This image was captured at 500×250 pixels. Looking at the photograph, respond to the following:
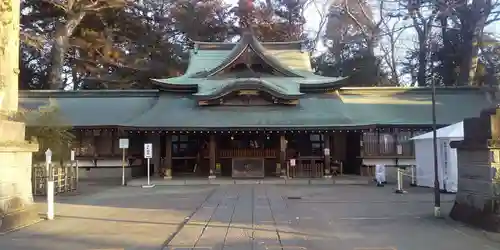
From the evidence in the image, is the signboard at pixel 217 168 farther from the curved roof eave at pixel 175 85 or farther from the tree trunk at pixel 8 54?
the tree trunk at pixel 8 54

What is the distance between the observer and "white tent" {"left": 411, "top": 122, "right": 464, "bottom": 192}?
16.7 meters

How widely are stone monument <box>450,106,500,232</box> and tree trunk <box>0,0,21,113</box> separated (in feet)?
34.0

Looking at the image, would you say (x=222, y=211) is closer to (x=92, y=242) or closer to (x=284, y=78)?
(x=92, y=242)

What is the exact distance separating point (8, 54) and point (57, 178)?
847 centimetres

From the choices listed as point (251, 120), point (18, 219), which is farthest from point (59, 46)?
point (18, 219)

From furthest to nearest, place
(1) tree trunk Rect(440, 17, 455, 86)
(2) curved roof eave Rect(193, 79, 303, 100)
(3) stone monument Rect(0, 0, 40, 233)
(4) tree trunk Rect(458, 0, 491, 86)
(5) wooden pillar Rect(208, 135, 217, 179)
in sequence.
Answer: (1) tree trunk Rect(440, 17, 455, 86) → (4) tree trunk Rect(458, 0, 491, 86) → (2) curved roof eave Rect(193, 79, 303, 100) → (5) wooden pillar Rect(208, 135, 217, 179) → (3) stone monument Rect(0, 0, 40, 233)

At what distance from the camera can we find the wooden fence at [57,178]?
A: 55.6 feet

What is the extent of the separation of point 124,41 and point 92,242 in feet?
116

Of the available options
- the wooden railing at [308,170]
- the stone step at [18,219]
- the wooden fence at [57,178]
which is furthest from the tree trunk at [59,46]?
the stone step at [18,219]

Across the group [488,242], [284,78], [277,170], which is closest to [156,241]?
[488,242]

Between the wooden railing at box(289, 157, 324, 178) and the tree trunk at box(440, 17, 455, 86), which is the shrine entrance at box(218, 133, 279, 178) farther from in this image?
the tree trunk at box(440, 17, 455, 86)

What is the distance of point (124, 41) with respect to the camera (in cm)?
4119

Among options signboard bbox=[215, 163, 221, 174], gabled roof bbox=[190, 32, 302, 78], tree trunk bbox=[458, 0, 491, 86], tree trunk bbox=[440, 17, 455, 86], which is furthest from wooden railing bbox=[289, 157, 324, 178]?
tree trunk bbox=[440, 17, 455, 86]

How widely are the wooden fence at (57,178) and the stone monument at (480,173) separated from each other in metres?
13.9
